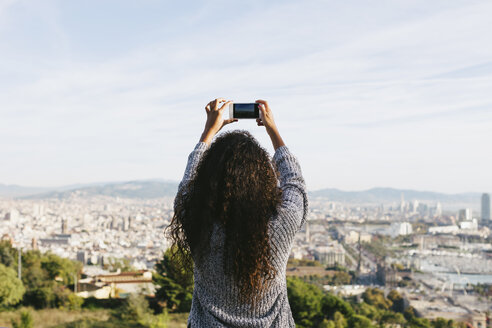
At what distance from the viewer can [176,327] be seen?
6469 mm

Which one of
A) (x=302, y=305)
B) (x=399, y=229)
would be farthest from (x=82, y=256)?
(x=399, y=229)

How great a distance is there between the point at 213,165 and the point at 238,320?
0.24 meters

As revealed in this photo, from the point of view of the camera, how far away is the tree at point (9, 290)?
7703mm

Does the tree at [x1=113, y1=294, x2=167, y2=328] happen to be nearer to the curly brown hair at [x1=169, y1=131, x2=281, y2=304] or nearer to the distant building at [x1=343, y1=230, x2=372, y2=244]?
the curly brown hair at [x1=169, y1=131, x2=281, y2=304]

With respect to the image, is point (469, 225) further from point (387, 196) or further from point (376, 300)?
point (387, 196)

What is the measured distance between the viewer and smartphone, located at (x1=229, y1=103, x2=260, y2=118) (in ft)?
2.86

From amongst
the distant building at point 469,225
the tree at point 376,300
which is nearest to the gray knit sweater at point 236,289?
the tree at point 376,300

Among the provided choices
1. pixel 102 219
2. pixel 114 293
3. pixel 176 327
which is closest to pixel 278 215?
pixel 176 327

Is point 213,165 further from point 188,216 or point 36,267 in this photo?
point 36,267

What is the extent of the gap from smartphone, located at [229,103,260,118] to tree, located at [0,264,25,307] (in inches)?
319

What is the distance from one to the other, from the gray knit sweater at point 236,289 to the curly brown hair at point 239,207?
0.01 m

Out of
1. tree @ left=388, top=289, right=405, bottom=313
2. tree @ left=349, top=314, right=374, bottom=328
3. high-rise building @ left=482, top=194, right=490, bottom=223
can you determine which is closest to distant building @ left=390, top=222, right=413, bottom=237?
high-rise building @ left=482, top=194, right=490, bottom=223

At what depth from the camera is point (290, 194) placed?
2.43 feet

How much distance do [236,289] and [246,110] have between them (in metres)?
0.34
